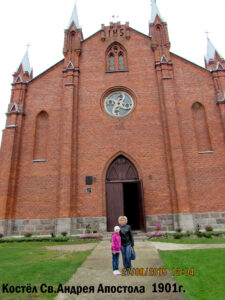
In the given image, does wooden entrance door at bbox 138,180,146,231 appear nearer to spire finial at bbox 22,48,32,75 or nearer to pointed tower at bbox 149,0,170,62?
pointed tower at bbox 149,0,170,62

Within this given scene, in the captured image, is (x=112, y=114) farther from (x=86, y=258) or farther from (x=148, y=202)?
(x=86, y=258)

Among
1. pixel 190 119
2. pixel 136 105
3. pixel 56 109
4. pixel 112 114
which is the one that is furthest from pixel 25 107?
pixel 190 119

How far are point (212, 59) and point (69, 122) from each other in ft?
39.9

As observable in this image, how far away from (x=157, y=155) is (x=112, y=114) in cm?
455

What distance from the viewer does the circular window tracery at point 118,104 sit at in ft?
54.8

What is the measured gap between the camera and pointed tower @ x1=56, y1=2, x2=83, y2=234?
13.9m

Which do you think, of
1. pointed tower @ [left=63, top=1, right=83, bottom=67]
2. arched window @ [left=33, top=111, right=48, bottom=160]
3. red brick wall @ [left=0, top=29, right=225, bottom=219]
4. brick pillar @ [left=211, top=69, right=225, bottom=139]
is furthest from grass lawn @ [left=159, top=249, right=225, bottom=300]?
pointed tower @ [left=63, top=1, right=83, bottom=67]

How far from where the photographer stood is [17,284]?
476 centimetres

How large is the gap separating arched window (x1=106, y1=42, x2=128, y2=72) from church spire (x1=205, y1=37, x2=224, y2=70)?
657 centimetres

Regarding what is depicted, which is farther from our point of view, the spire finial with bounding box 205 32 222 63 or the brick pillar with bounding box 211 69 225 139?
the spire finial with bounding box 205 32 222 63

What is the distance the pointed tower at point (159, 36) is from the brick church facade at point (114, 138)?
0.09 meters

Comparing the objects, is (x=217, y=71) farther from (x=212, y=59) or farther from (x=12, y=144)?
(x=12, y=144)

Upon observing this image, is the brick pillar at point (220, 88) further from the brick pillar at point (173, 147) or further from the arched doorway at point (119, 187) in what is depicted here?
the arched doorway at point (119, 187)

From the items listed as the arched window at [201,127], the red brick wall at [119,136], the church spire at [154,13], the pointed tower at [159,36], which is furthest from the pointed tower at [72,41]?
the arched window at [201,127]
